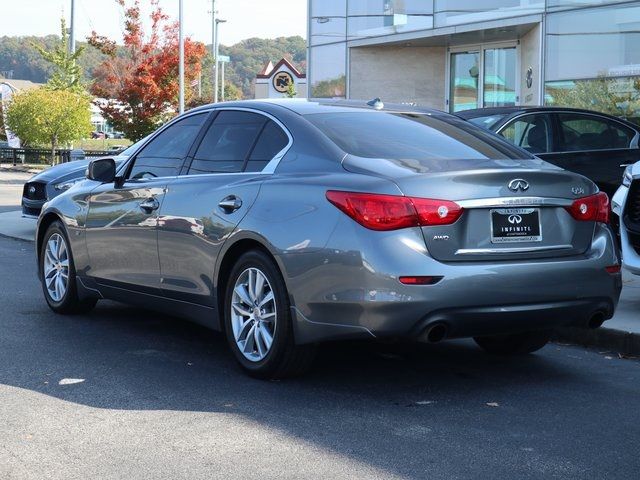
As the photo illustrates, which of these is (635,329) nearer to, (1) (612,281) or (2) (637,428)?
(1) (612,281)

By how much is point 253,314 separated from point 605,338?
8.46 ft

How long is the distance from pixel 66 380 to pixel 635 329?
3698 millimetres

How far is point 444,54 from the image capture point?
75.7 feet

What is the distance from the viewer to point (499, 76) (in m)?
21.3

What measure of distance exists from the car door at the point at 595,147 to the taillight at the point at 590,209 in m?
5.24

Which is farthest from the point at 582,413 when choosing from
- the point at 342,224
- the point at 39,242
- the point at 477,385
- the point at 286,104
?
the point at 39,242

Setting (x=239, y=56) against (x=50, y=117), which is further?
(x=239, y=56)

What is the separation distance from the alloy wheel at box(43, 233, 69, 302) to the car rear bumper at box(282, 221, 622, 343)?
303 centimetres

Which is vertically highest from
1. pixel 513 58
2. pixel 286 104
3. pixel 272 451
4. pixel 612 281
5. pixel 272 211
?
pixel 513 58

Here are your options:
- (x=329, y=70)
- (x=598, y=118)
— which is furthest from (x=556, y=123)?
(x=329, y=70)

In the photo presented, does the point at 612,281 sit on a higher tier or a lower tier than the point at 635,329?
higher

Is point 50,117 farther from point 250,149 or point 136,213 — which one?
point 250,149

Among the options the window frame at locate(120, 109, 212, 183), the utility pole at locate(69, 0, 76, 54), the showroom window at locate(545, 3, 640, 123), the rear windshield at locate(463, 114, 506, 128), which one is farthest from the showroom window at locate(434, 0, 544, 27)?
the utility pole at locate(69, 0, 76, 54)

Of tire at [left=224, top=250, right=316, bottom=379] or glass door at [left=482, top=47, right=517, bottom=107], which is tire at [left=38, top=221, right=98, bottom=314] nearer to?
tire at [left=224, top=250, right=316, bottom=379]
